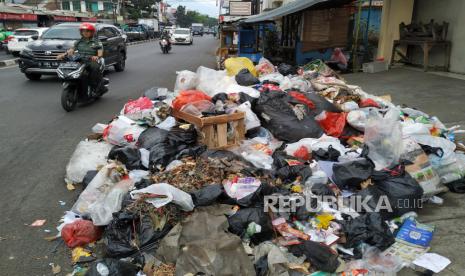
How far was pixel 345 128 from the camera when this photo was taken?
526 cm

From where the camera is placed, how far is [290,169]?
162 inches

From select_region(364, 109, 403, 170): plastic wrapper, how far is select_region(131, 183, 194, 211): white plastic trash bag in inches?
75.9

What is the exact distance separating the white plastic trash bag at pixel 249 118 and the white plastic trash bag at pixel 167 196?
6.45ft

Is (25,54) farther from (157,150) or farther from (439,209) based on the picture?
(439,209)

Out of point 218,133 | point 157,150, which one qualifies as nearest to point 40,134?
point 157,150

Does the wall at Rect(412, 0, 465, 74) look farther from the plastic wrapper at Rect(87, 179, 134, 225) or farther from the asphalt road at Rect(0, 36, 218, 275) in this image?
the plastic wrapper at Rect(87, 179, 134, 225)

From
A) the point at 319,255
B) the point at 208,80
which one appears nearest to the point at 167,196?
the point at 319,255

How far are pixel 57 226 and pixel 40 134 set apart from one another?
10.4 ft

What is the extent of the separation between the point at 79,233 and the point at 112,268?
2.38 feet

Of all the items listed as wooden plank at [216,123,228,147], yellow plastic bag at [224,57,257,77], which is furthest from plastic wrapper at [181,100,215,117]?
yellow plastic bag at [224,57,257,77]

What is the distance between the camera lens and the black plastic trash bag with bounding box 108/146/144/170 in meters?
4.42

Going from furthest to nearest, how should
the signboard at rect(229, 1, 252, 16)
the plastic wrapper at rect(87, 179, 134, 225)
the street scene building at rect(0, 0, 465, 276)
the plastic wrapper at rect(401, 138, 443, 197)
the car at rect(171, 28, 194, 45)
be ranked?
the car at rect(171, 28, 194, 45), the signboard at rect(229, 1, 252, 16), the plastic wrapper at rect(401, 138, 443, 197), the plastic wrapper at rect(87, 179, 134, 225), the street scene building at rect(0, 0, 465, 276)

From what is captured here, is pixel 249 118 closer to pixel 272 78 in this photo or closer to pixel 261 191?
pixel 261 191

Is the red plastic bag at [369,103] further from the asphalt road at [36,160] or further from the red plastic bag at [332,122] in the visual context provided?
the asphalt road at [36,160]
